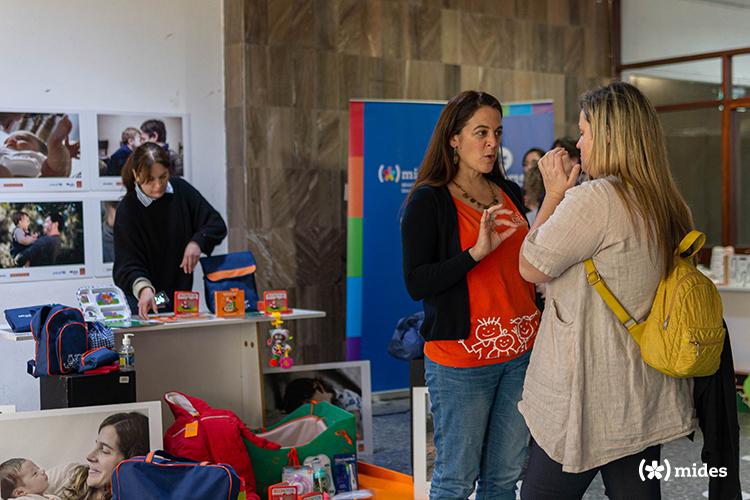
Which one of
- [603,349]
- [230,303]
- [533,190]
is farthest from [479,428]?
[533,190]

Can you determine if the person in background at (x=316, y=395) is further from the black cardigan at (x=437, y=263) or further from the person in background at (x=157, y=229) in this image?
the black cardigan at (x=437, y=263)

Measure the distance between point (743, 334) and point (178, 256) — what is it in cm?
381

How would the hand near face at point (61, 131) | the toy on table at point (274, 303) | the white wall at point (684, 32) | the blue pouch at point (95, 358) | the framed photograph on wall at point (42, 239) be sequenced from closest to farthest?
1. the blue pouch at point (95, 358)
2. the toy on table at point (274, 303)
3. the framed photograph on wall at point (42, 239)
4. the hand near face at point (61, 131)
5. the white wall at point (684, 32)

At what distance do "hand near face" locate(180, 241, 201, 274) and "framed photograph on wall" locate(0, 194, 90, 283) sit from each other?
1.35 meters

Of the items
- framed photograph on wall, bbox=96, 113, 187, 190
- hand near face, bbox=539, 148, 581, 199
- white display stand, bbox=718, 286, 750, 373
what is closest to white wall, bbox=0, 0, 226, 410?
framed photograph on wall, bbox=96, 113, 187, 190

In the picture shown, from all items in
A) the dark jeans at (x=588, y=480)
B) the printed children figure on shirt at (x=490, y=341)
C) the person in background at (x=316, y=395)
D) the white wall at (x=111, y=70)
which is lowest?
the person in background at (x=316, y=395)

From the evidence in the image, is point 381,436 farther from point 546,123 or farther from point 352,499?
point 546,123

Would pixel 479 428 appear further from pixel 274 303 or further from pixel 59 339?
pixel 274 303

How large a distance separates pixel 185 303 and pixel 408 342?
1.01 metres

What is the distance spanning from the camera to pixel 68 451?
3574 millimetres

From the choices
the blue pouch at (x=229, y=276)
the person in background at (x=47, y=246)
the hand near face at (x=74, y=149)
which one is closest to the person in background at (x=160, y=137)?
the hand near face at (x=74, y=149)

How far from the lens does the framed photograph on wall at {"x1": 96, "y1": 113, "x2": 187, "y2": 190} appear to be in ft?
18.6

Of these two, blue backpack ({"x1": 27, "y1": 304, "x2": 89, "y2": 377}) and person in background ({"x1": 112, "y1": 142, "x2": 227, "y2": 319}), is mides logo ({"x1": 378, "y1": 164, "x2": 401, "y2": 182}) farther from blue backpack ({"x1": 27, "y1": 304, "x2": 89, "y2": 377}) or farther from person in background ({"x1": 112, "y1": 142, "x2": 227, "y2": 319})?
blue backpack ({"x1": 27, "y1": 304, "x2": 89, "y2": 377})

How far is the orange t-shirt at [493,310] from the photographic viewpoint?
266 centimetres
